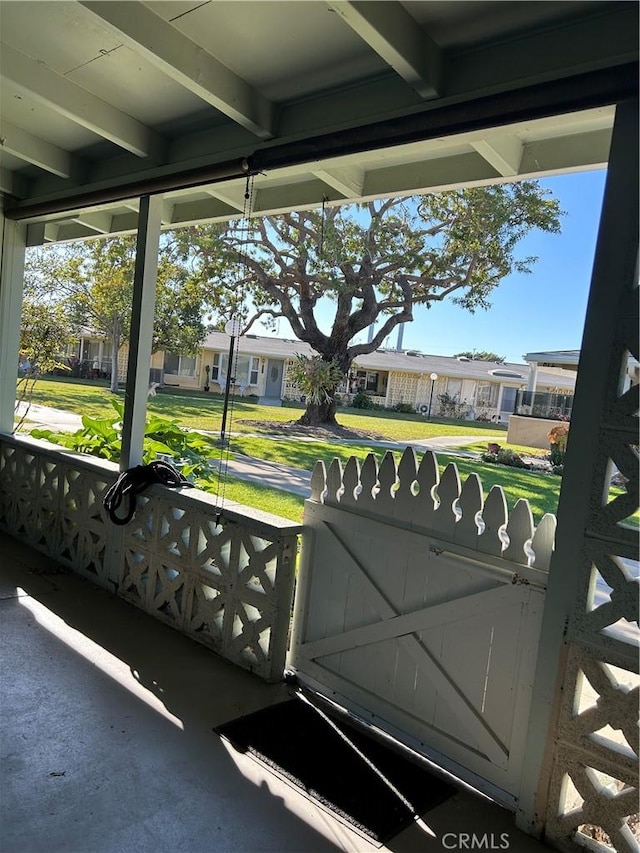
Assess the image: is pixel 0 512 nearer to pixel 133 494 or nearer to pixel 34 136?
pixel 133 494

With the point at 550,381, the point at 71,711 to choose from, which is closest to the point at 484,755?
the point at 71,711

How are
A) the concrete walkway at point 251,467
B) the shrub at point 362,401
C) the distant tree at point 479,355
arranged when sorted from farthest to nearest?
1. the concrete walkway at point 251,467
2. the shrub at point 362,401
3. the distant tree at point 479,355

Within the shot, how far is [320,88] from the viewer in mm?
2359

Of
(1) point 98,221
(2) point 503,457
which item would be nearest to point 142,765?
(2) point 503,457

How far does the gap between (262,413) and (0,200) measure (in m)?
2.79

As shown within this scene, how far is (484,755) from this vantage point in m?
2.03

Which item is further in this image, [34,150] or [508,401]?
[508,401]

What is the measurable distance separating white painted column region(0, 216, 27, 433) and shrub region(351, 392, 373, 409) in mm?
2872

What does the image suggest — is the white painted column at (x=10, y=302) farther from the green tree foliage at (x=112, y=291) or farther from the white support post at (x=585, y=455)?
the white support post at (x=585, y=455)

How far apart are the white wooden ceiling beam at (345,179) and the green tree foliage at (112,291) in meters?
3.03

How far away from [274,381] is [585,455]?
388 cm

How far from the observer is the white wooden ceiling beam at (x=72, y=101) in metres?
2.48

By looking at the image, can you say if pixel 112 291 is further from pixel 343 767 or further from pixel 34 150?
pixel 343 767

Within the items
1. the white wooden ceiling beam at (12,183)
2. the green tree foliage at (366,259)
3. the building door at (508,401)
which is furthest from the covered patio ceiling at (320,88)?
the building door at (508,401)
